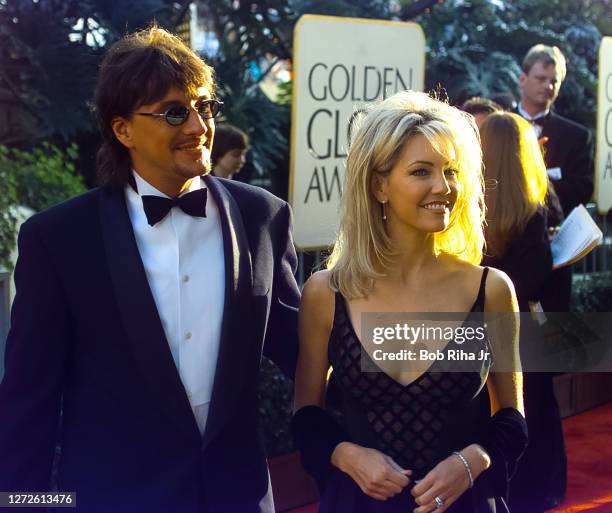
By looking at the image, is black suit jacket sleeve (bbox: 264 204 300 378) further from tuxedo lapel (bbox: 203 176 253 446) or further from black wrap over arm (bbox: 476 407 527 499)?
black wrap over arm (bbox: 476 407 527 499)

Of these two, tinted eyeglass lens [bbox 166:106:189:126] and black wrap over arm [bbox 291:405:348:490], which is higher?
tinted eyeglass lens [bbox 166:106:189:126]

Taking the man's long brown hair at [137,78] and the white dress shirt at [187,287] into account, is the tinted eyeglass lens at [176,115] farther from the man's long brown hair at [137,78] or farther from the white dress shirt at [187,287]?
the white dress shirt at [187,287]

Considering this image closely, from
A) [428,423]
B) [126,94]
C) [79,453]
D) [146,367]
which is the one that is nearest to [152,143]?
[126,94]

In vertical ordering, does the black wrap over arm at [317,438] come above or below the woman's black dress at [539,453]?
above

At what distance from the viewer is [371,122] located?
7.79 feet

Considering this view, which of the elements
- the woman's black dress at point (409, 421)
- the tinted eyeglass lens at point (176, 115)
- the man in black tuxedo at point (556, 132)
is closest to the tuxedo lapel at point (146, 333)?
the tinted eyeglass lens at point (176, 115)

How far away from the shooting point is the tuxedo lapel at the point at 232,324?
2.18 meters

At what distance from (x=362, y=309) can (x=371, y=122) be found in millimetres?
456

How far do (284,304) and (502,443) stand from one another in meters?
0.64

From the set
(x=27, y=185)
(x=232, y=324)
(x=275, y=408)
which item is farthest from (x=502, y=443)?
(x=27, y=185)

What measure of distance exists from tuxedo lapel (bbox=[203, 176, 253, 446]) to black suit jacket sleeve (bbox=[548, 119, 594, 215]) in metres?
3.46

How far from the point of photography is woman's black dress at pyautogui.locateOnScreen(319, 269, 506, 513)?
7.41 feet

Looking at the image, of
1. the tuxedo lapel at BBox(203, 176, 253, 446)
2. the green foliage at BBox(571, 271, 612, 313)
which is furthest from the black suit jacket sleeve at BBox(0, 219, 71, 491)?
Result: the green foliage at BBox(571, 271, 612, 313)

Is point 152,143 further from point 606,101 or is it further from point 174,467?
point 606,101
